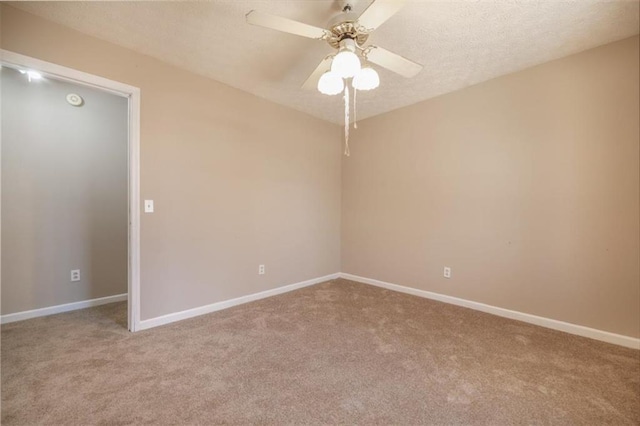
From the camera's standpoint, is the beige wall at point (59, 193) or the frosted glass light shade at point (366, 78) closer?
the frosted glass light shade at point (366, 78)

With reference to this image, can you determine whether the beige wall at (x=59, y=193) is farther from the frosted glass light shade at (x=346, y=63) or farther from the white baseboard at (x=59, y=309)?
the frosted glass light shade at (x=346, y=63)

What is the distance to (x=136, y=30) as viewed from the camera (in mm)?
2143

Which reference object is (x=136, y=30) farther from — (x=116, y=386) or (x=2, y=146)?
(x=116, y=386)

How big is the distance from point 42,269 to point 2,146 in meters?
1.25

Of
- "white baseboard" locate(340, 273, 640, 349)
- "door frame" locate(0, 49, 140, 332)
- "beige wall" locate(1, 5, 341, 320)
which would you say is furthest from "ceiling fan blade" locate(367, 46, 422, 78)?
"white baseboard" locate(340, 273, 640, 349)

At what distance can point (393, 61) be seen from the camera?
1.87 meters

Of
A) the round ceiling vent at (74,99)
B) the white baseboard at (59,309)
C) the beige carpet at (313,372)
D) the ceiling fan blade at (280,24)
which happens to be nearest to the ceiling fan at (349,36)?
the ceiling fan blade at (280,24)

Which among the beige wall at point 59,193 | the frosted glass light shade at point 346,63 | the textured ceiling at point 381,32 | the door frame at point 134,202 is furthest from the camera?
the beige wall at point 59,193

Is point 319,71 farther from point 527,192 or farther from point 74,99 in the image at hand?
point 74,99

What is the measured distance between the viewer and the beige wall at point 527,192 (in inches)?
89.0

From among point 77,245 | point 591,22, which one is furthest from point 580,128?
point 77,245

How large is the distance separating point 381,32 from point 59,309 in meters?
4.08

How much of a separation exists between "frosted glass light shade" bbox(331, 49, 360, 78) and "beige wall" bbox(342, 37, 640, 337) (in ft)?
6.87

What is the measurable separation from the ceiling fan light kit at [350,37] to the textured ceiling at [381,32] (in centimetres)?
27
